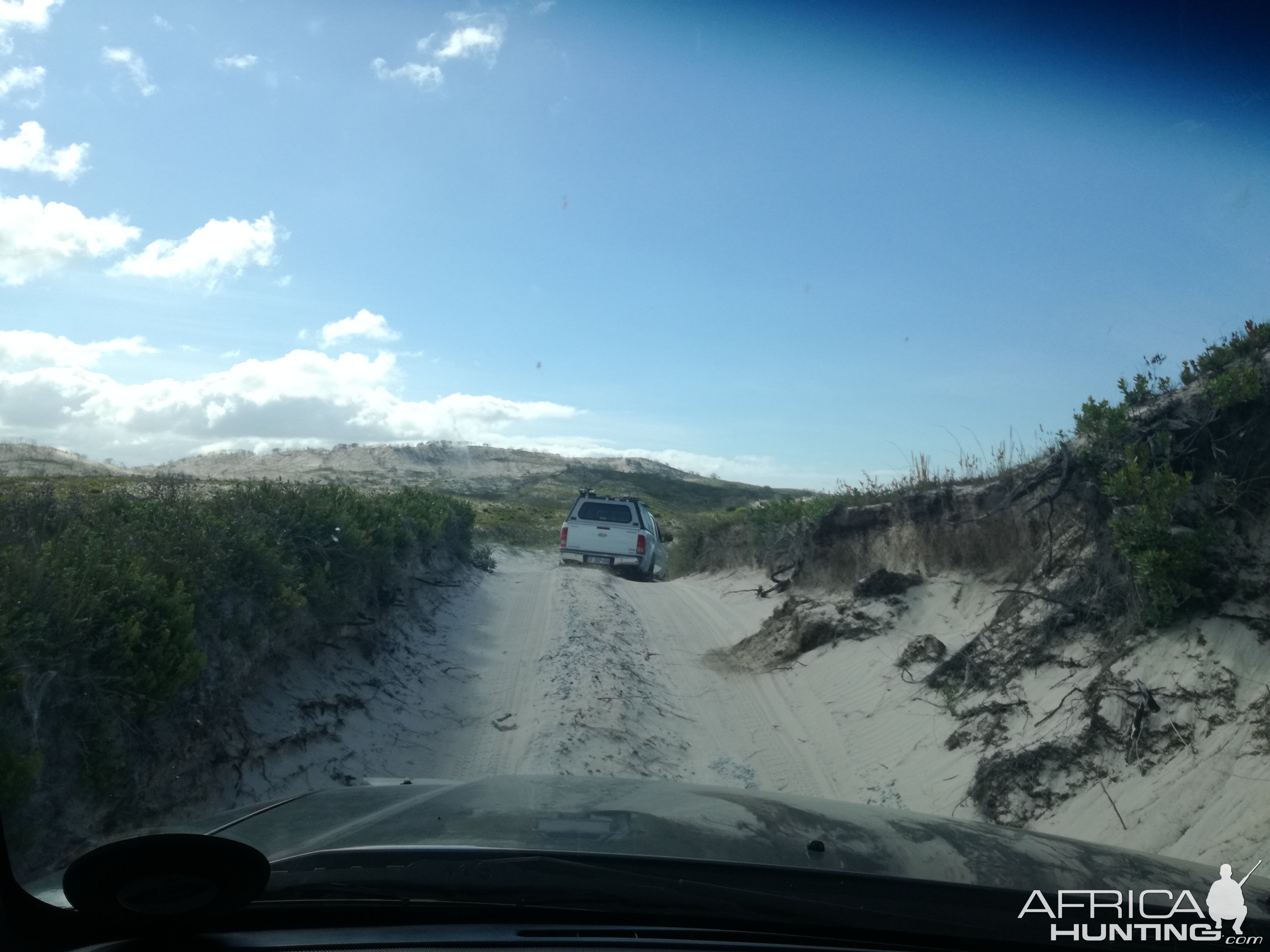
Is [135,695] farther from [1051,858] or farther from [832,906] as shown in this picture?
[1051,858]

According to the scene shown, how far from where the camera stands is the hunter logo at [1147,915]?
2.48 m

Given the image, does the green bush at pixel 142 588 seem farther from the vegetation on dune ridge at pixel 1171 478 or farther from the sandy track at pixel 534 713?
the vegetation on dune ridge at pixel 1171 478

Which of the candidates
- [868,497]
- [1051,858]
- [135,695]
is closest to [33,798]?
[135,695]

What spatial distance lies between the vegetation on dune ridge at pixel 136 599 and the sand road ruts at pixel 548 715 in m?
0.79

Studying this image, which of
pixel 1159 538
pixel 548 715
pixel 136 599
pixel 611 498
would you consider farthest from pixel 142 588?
pixel 611 498

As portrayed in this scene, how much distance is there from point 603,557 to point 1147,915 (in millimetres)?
18106

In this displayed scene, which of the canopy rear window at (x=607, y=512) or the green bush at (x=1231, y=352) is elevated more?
the green bush at (x=1231, y=352)

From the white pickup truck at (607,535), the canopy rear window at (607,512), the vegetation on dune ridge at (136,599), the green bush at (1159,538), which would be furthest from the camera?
the canopy rear window at (607,512)

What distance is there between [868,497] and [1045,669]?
750 centimetres

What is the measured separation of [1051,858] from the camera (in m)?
3.13

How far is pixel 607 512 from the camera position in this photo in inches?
825

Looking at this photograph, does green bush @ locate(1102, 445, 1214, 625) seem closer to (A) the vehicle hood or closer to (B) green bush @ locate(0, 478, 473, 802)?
(A) the vehicle hood

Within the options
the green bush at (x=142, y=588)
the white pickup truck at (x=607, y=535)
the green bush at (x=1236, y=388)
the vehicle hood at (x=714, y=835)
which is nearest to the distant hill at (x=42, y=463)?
the green bush at (x=142, y=588)

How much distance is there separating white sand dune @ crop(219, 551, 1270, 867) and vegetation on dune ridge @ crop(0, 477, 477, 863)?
84 centimetres
